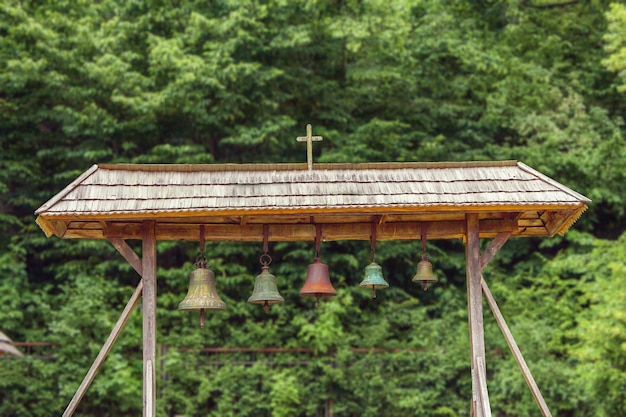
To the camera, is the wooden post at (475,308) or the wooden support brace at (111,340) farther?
the wooden post at (475,308)

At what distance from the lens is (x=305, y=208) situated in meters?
6.47

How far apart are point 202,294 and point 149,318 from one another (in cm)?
43

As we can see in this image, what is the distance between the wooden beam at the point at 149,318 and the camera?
6.42 metres

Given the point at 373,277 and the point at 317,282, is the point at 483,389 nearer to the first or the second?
the point at 373,277

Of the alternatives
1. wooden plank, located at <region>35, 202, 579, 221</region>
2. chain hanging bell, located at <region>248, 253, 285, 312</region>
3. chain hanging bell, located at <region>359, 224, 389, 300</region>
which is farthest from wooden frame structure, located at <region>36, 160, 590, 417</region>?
chain hanging bell, located at <region>248, 253, 285, 312</region>

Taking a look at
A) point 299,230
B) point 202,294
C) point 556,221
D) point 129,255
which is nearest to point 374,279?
point 299,230

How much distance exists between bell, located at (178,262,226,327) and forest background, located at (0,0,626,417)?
5497 millimetres

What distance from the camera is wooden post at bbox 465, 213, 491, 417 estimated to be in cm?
663

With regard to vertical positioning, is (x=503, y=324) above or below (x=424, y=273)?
below

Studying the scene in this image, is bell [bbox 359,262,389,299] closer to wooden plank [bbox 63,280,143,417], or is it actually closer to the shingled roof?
the shingled roof

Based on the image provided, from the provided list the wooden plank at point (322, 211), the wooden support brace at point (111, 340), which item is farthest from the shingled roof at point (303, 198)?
the wooden support brace at point (111, 340)

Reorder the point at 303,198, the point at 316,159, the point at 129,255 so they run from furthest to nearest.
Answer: the point at 316,159 < the point at 129,255 < the point at 303,198

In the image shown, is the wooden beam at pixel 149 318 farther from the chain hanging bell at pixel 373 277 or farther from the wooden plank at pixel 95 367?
the chain hanging bell at pixel 373 277

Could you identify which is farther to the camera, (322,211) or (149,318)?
(149,318)
